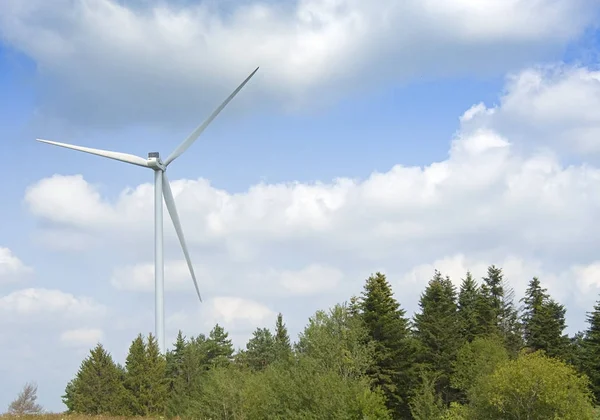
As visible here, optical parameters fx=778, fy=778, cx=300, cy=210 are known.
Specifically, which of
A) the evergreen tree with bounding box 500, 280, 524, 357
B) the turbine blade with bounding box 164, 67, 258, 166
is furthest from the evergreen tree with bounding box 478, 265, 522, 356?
the turbine blade with bounding box 164, 67, 258, 166

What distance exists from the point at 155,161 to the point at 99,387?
1261 inches

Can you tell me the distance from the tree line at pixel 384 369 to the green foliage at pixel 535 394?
9cm

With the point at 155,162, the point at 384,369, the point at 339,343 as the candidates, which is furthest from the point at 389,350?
the point at 155,162

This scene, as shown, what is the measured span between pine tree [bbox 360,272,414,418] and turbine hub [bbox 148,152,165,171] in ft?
94.8

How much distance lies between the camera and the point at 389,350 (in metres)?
83.8

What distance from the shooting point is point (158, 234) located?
6806cm

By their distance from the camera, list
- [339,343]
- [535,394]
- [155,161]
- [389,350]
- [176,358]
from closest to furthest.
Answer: [535,394] < [155,161] < [339,343] < [389,350] < [176,358]

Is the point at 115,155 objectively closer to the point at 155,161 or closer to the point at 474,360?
the point at 155,161

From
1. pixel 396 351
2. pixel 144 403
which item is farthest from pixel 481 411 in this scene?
pixel 144 403

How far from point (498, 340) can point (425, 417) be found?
23047mm

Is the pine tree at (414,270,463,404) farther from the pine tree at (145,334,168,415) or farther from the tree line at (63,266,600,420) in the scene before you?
the pine tree at (145,334,168,415)

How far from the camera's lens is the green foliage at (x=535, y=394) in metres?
57.0

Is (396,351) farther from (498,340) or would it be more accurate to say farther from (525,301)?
(525,301)

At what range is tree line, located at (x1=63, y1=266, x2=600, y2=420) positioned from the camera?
5775 centimetres
